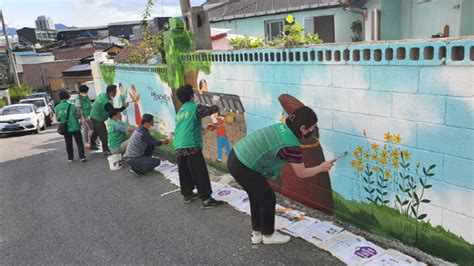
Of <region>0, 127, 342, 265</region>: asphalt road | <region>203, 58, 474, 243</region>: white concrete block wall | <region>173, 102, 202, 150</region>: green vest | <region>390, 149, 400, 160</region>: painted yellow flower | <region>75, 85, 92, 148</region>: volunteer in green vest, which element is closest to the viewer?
<region>203, 58, 474, 243</region>: white concrete block wall

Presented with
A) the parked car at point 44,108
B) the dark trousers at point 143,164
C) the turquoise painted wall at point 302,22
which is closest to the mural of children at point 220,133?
the dark trousers at point 143,164

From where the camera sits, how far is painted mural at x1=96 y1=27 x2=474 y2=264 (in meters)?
3.04

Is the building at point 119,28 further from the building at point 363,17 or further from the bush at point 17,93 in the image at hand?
the building at point 363,17

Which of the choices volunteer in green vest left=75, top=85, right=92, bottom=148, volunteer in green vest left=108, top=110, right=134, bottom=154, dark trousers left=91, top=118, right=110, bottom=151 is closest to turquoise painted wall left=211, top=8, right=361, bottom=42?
volunteer in green vest left=75, top=85, right=92, bottom=148

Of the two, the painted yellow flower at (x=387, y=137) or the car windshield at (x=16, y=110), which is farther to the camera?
the car windshield at (x=16, y=110)

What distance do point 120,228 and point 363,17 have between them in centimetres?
967

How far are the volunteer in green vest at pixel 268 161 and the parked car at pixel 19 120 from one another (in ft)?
47.8

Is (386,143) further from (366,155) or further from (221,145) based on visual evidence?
(221,145)

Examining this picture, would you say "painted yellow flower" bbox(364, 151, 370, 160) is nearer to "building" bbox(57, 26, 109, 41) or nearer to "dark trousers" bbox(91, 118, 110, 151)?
"dark trousers" bbox(91, 118, 110, 151)

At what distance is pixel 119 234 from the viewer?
4762mm

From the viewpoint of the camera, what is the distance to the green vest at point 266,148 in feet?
12.0

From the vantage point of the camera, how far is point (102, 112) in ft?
29.1

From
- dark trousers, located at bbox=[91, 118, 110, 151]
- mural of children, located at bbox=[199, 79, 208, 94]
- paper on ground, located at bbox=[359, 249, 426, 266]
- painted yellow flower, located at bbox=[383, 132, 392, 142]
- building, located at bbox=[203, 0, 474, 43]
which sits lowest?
paper on ground, located at bbox=[359, 249, 426, 266]

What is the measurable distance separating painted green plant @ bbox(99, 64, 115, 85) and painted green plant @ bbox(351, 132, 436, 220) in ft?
28.4
